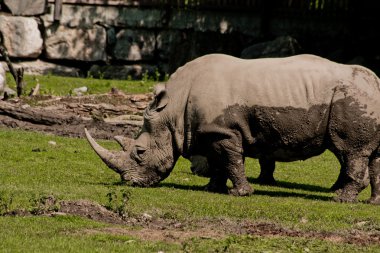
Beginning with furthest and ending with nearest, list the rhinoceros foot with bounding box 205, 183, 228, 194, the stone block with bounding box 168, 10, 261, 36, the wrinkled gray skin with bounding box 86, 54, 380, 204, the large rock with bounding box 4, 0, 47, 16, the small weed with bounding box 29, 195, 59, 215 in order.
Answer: the stone block with bounding box 168, 10, 261, 36 → the large rock with bounding box 4, 0, 47, 16 → the rhinoceros foot with bounding box 205, 183, 228, 194 → the wrinkled gray skin with bounding box 86, 54, 380, 204 → the small weed with bounding box 29, 195, 59, 215

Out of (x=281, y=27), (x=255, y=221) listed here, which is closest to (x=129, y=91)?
(x=281, y=27)

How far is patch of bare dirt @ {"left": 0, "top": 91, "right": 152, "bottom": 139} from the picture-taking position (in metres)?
21.8

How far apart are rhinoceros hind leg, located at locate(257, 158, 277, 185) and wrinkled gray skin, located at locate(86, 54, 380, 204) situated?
151 cm

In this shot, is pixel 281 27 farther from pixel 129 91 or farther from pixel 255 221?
pixel 255 221

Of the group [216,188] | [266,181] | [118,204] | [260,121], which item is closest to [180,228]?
[118,204]

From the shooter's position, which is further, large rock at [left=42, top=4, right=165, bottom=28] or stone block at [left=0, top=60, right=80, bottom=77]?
large rock at [left=42, top=4, right=165, bottom=28]

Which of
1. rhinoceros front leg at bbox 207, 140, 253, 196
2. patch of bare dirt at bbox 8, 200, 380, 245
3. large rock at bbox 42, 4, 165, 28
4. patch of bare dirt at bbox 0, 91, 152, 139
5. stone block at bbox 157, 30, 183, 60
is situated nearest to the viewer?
patch of bare dirt at bbox 8, 200, 380, 245

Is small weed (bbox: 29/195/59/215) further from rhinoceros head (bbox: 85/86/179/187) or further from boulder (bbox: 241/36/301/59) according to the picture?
boulder (bbox: 241/36/301/59)

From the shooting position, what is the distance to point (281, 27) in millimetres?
32562

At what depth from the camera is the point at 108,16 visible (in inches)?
1249

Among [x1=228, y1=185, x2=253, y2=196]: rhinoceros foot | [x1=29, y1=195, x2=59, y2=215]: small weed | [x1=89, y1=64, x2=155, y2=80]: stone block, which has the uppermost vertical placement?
[x1=29, y1=195, x2=59, y2=215]: small weed

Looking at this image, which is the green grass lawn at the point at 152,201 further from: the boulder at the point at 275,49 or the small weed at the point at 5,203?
the boulder at the point at 275,49

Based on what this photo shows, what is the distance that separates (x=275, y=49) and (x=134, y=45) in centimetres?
409

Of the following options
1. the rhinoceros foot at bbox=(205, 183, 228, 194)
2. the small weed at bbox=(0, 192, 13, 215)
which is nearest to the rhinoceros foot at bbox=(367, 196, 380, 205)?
the rhinoceros foot at bbox=(205, 183, 228, 194)
